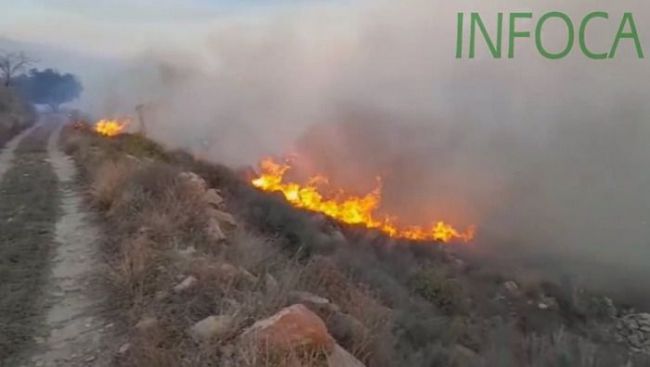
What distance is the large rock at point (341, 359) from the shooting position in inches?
217

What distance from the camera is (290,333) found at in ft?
18.2

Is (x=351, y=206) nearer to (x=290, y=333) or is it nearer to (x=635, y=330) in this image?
(x=635, y=330)

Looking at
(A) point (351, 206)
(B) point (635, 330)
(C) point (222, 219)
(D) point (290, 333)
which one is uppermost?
(D) point (290, 333)

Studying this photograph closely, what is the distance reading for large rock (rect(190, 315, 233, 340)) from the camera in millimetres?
6078

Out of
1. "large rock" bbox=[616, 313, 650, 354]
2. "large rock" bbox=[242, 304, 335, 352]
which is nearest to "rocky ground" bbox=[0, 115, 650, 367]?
"large rock" bbox=[242, 304, 335, 352]

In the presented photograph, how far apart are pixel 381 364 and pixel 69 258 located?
564 cm

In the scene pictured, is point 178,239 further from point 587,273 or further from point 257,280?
point 587,273

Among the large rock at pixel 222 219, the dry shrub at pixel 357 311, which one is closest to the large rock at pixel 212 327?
the dry shrub at pixel 357 311

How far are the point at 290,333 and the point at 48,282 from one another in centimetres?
452

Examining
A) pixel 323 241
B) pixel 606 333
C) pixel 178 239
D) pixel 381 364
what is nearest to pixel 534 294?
pixel 606 333

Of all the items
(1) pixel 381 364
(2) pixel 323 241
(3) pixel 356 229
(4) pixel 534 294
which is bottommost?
(4) pixel 534 294

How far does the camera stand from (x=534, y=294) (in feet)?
86.5

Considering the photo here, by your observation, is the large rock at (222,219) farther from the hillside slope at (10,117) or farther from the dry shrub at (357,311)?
the hillside slope at (10,117)

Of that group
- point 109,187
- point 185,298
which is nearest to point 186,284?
point 185,298
